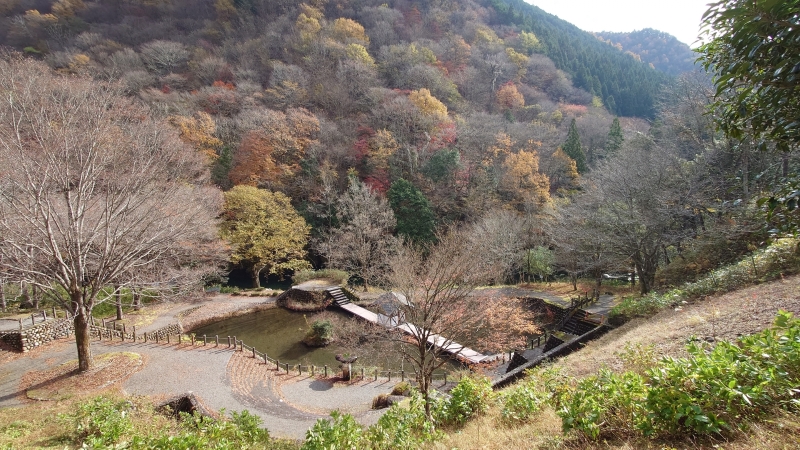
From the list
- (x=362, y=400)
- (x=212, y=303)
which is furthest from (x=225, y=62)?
(x=362, y=400)

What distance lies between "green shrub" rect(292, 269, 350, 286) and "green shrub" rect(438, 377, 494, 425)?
17.0 metres

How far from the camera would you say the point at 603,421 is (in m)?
3.30

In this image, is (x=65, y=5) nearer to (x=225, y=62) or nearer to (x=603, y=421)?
(x=225, y=62)

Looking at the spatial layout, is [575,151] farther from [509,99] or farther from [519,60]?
[519,60]

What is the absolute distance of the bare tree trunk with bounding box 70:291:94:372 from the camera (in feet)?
30.5

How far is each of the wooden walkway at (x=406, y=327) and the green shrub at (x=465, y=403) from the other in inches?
137

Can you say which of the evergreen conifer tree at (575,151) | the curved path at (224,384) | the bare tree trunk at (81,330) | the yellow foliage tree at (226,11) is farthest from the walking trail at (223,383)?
the yellow foliage tree at (226,11)

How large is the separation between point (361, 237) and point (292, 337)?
7810 mm

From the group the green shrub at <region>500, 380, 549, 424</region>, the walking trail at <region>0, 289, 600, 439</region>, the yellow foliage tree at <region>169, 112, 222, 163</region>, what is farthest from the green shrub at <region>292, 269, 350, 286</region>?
the green shrub at <region>500, 380, 549, 424</region>

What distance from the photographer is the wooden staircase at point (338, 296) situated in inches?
784

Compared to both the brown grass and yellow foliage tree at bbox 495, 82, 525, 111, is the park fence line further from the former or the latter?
yellow foliage tree at bbox 495, 82, 525, 111

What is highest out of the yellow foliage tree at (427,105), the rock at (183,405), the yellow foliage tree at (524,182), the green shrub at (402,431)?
the yellow foliage tree at (427,105)

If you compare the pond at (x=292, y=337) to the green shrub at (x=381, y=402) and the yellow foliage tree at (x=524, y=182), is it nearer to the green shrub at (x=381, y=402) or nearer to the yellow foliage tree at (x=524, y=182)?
the green shrub at (x=381, y=402)

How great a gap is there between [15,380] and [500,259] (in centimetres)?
1997
